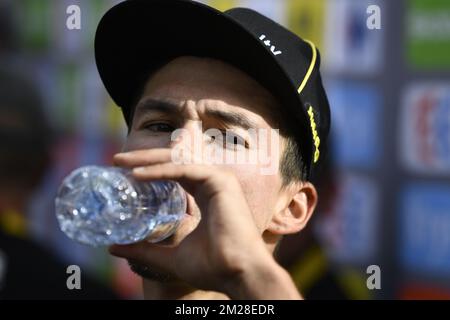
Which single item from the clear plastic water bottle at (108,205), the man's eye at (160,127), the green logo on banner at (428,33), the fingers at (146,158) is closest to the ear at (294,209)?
the man's eye at (160,127)

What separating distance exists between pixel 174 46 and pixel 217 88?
6.7 inches

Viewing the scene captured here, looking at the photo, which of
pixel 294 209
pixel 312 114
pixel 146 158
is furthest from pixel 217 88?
pixel 146 158

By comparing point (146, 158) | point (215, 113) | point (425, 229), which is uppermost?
point (215, 113)

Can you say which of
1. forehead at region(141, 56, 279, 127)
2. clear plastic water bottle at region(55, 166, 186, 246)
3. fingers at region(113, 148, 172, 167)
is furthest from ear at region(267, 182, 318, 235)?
fingers at region(113, 148, 172, 167)

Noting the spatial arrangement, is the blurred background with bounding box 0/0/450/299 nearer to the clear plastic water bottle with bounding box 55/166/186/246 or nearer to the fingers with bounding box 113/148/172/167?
the clear plastic water bottle with bounding box 55/166/186/246

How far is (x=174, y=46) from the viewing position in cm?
230

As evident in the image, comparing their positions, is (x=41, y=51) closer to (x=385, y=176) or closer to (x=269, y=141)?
(x=385, y=176)

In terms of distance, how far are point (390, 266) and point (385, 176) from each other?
36cm

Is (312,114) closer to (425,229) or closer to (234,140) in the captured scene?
(234,140)

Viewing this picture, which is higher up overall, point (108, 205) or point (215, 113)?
point (215, 113)

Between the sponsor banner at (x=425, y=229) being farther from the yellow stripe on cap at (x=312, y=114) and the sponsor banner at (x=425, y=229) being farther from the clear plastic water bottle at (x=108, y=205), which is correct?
the clear plastic water bottle at (x=108, y=205)

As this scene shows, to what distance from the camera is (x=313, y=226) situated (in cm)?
398
